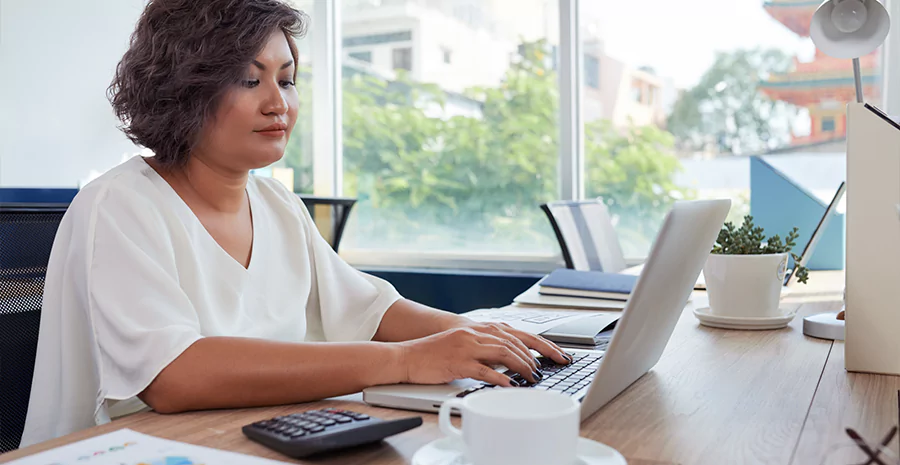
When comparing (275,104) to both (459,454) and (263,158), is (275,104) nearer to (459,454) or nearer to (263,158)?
(263,158)

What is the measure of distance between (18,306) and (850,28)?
155 cm

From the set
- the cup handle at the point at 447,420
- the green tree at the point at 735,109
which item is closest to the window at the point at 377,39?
the green tree at the point at 735,109

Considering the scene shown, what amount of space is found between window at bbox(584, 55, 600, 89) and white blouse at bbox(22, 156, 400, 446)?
8.76ft

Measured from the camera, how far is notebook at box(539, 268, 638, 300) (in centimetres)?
171

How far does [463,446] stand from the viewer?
642mm

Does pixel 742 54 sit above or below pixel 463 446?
above

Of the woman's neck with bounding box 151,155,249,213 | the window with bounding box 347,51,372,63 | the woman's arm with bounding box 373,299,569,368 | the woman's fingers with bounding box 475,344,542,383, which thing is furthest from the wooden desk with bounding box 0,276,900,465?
the window with bounding box 347,51,372,63

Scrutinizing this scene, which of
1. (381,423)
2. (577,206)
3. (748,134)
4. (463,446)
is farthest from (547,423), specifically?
(748,134)

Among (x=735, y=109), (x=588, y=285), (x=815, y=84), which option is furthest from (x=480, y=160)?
(x=588, y=285)

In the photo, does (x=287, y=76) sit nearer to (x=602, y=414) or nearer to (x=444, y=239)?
(x=602, y=414)

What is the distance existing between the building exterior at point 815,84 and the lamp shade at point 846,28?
6.22ft

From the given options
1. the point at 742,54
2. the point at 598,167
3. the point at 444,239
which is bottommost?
the point at 444,239

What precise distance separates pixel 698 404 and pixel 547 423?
38 centimetres

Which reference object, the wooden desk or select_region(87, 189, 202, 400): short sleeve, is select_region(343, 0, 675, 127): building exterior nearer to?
the wooden desk
